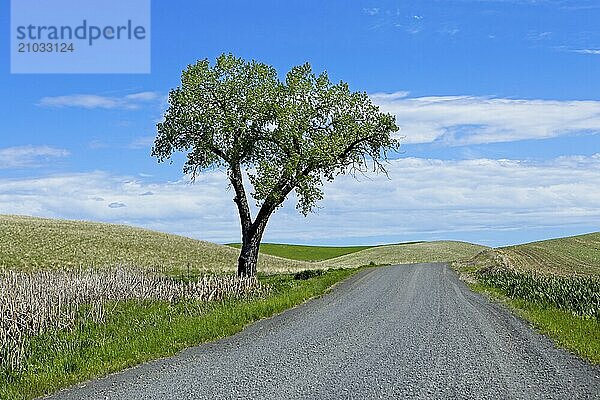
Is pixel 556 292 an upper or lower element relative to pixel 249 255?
lower

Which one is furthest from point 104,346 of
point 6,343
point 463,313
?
point 463,313

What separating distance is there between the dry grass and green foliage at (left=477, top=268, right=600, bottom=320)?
10.7m

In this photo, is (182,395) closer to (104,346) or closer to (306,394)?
(306,394)

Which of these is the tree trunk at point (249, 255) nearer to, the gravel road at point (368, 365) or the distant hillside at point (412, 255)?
the gravel road at point (368, 365)

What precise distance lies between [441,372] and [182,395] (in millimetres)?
4501

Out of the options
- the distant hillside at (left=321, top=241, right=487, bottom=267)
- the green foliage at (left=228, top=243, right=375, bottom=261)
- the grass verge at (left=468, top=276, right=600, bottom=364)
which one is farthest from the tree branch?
the green foliage at (left=228, top=243, right=375, bottom=261)

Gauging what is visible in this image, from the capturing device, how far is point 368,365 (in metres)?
12.9

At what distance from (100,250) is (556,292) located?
141 ft

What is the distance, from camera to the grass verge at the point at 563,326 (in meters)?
14.4

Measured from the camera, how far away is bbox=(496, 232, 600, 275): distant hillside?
164 feet

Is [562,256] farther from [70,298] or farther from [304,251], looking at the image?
[304,251]

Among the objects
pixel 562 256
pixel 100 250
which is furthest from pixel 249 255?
pixel 562 256

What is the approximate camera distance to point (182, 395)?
10828 mm

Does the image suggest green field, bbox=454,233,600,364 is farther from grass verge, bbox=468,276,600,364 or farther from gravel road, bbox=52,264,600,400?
gravel road, bbox=52,264,600,400
